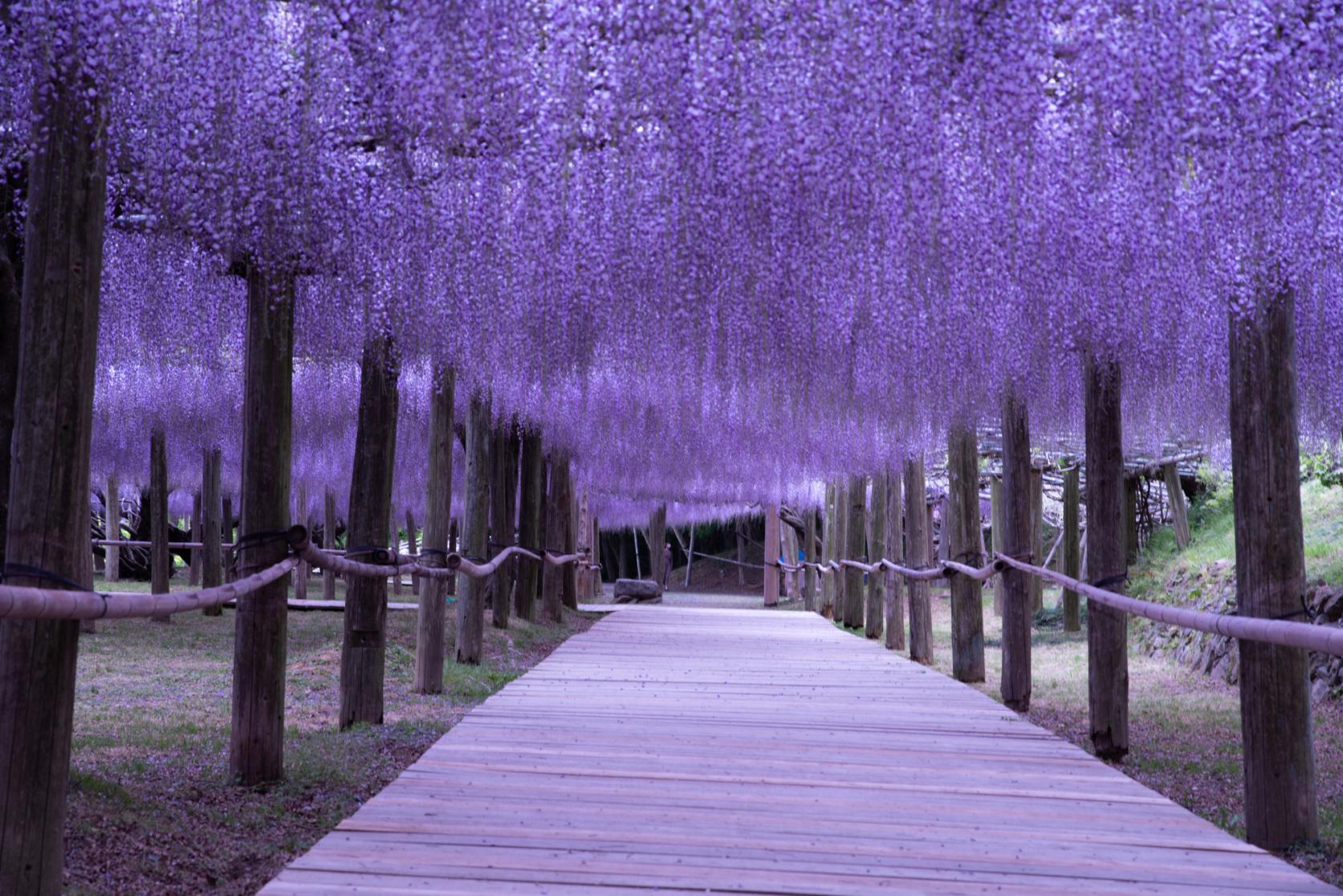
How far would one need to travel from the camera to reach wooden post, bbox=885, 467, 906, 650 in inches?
420

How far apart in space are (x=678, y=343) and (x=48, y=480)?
4.39m

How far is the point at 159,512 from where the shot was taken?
41.2ft

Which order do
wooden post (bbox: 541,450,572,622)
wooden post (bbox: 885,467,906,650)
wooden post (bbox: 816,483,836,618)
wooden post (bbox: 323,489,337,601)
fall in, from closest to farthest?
wooden post (bbox: 885,467,906,650)
wooden post (bbox: 541,450,572,622)
wooden post (bbox: 816,483,836,618)
wooden post (bbox: 323,489,337,601)

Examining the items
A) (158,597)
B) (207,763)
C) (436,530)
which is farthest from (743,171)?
(436,530)

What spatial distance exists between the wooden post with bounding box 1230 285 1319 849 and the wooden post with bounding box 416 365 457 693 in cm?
446

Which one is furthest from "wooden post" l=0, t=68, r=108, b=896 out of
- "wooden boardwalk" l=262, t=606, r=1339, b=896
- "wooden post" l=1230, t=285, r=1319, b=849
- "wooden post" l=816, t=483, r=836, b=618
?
"wooden post" l=816, t=483, r=836, b=618

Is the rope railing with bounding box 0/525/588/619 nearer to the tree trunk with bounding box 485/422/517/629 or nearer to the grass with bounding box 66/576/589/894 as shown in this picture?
the grass with bounding box 66/576/589/894

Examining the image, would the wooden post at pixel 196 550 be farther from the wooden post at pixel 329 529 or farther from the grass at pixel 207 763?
the grass at pixel 207 763

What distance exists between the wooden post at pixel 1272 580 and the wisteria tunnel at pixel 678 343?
1cm

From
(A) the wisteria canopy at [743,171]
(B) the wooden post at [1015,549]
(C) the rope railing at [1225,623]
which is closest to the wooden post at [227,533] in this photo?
(A) the wisteria canopy at [743,171]

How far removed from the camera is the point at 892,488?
10820 mm

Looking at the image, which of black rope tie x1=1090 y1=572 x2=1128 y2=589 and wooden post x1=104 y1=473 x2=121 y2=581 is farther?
wooden post x1=104 y1=473 x2=121 y2=581

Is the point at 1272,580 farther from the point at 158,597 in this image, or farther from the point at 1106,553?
the point at 158,597

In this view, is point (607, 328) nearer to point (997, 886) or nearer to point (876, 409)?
point (876, 409)
